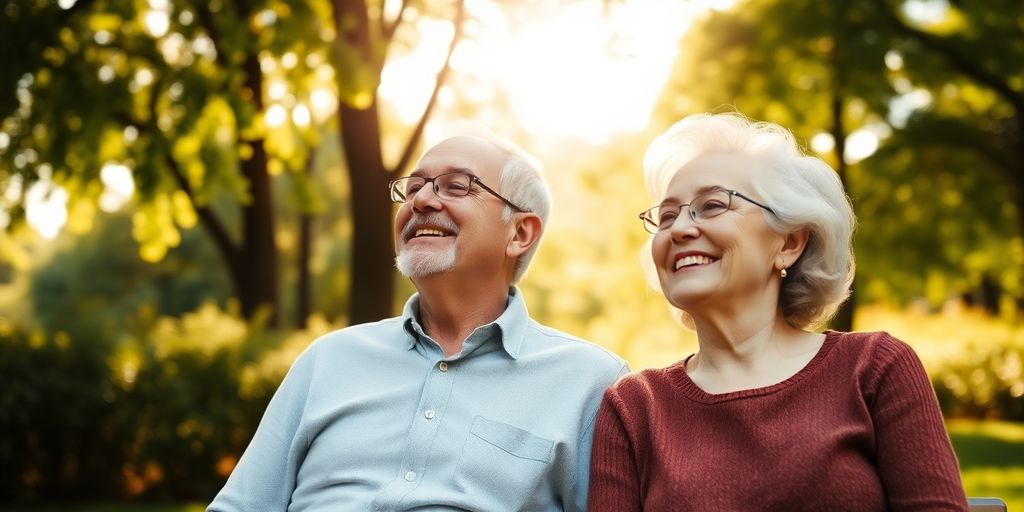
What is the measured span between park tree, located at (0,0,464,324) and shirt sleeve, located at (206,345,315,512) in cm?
487

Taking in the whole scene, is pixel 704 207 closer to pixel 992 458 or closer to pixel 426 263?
pixel 426 263

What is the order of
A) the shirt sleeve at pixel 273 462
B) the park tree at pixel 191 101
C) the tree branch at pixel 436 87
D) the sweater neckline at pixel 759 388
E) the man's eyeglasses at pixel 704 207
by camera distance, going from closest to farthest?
the sweater neckline at pixel 759 388 → the man's eyeglasses at pixel 704 207 → the shirt sleeve at pixel 273 462 → the park tree at pixel 191 101 → the tree branch at pixel 436 87

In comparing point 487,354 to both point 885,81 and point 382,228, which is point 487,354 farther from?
point 885,81

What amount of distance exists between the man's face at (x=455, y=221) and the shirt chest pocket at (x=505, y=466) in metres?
0.59

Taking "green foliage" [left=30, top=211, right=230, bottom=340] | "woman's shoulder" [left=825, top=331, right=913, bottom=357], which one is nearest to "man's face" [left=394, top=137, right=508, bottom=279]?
"woman's shoulder" [left=825, top=331, right=913, bottom=357]

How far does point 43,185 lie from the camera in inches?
421

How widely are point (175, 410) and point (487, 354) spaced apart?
6675 millimetres

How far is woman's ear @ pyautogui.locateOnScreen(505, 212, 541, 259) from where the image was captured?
145 inches

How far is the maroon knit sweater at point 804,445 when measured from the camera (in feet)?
8.54

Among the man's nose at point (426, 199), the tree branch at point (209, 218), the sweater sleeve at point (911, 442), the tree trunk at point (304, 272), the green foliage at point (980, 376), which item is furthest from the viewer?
the tree trunk at point (304, 272)

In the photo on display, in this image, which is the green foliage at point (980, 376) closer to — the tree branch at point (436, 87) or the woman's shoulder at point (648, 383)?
the tree branch at point (436, 87)

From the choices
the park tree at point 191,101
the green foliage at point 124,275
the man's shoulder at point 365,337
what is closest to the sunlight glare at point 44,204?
the park tree at point 191,101

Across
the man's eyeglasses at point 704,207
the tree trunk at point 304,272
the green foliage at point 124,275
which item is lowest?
the green foliage at point 124,275

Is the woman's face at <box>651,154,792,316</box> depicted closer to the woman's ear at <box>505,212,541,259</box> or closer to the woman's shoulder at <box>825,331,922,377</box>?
the woman's shoulder at <box>825,331,922,377</box>
